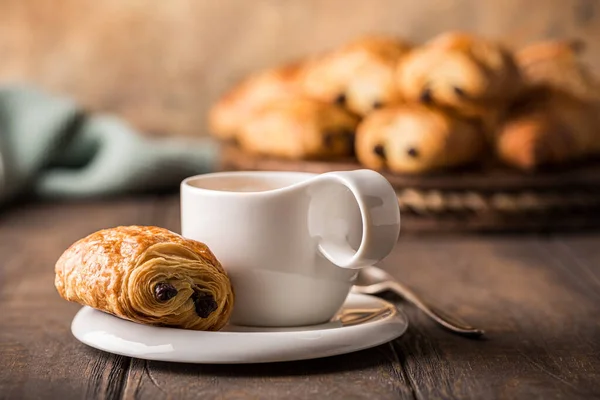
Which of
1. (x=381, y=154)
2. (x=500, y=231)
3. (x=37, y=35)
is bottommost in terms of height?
(x=500, y=231)

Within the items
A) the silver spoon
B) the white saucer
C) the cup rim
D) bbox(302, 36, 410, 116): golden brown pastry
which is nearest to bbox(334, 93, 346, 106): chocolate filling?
bbox(302, 36, 410, 116): golden brown pastry

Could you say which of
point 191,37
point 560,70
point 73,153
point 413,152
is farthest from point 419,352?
point 191,37

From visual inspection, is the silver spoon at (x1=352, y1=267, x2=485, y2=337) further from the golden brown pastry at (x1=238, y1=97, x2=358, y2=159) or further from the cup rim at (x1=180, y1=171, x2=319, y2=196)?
the golden brown pastry at (x1=238, y1=97, x2=358, y2=159)

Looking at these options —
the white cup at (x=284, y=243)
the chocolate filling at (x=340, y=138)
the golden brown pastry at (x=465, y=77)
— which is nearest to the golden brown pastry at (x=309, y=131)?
the chocolate filling at (x=340, y=138)

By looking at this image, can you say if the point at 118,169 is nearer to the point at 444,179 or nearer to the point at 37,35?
the point at 37,35

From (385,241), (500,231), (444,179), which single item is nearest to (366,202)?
(385,241)

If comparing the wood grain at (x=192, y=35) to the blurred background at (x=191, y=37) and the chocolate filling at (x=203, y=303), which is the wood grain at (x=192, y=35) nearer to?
the blurred background at (x=191, y=37)

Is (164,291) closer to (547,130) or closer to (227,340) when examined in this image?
(227,340)
